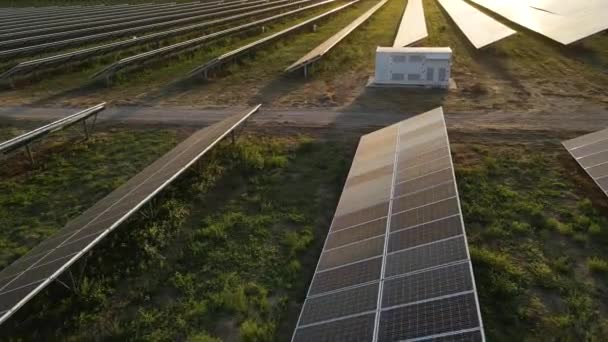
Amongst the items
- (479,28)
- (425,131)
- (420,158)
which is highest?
(479,28)

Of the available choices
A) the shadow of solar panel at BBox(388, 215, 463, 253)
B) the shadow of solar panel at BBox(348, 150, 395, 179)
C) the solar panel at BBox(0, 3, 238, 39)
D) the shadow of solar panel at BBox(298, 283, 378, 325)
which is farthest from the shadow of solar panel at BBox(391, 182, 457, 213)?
the solar panel at BBox(0, 3, 238, 39)

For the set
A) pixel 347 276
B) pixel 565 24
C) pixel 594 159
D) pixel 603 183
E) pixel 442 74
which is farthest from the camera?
pixel 565 24

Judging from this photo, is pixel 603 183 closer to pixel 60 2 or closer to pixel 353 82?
pixel 353 82

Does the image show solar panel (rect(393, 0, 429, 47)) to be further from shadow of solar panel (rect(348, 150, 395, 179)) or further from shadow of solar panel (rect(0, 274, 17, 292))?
shadow of solar panel (rect(0, 274, 17, 292))

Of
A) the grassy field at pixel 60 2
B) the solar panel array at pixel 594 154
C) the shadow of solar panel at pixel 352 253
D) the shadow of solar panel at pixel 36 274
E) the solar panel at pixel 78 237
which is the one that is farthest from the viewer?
the grassy field at pixel 60 2

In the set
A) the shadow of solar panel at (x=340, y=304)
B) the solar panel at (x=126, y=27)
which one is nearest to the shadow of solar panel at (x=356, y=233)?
the shadow of solar panel at (x=340, y=304)

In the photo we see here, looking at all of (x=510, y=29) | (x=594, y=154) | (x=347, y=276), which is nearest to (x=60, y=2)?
(x=510, y=29)

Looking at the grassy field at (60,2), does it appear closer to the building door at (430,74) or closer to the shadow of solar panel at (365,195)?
the building door at (430,74)
